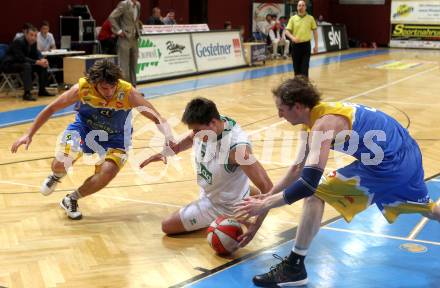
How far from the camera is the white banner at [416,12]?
2897 cm

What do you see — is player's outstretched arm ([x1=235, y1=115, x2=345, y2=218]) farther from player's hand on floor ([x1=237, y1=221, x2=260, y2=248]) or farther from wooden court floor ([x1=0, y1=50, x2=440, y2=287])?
wooden court floor ([x1=0, y1=50, x2=440, y2=287])

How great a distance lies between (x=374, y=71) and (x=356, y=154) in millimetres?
15213

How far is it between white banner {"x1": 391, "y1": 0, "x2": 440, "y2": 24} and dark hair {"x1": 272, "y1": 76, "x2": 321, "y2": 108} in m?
27.1

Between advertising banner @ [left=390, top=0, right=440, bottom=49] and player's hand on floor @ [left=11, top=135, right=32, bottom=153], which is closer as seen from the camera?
player's hand on floor @ [left=11, top=135, right=32, bottom=153]

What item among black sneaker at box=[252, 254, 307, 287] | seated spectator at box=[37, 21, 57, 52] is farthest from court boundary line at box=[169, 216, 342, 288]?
seated spectator at box=[37, 21, 57, 52]

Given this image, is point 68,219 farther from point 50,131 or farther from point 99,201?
point 50,131

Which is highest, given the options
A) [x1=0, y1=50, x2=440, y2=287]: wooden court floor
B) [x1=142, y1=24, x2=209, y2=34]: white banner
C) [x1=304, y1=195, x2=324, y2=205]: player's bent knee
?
[x1=142, y1=24, x2=209, y2=34]: white banner

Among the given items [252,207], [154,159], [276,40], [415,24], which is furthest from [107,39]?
[415,24]

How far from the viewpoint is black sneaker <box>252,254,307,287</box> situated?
4.20 m

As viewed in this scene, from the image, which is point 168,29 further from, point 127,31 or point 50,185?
point 50,185

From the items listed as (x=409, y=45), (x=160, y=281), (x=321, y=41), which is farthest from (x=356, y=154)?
(x=409, y=45)

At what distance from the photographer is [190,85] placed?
1502 cm

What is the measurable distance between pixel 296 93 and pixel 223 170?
3.94ft

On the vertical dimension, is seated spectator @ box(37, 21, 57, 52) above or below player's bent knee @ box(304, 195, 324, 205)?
above
